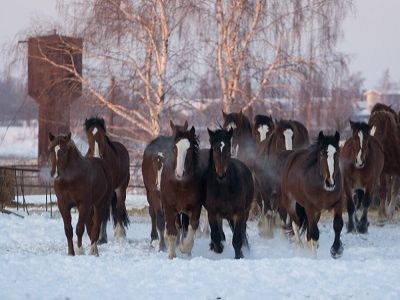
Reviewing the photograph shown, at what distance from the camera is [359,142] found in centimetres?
1866

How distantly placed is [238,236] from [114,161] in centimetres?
390

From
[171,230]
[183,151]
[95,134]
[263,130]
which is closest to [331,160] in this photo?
[183,151]

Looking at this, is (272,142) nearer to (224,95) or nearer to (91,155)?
(91,155)

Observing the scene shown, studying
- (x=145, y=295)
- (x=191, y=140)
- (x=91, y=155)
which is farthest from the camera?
(x=91, y=155)

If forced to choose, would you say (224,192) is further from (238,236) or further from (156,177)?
(156,177)

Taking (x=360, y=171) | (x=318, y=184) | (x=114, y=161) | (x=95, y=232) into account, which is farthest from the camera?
(x=360, y=171)

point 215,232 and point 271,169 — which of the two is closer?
point 215,232

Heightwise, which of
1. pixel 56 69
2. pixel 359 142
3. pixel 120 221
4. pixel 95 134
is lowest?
pixel 120 221

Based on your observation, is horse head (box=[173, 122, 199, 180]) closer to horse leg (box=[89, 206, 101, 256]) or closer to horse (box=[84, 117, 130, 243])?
horse leg (box=[89, 206, 101, 256])

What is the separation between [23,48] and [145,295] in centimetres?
1956

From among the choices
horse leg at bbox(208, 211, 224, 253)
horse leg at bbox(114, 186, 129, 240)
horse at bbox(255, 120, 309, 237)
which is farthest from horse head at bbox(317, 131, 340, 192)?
horse leg at bbox(114, 186, 129, 240)

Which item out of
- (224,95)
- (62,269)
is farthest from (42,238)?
(224,95)

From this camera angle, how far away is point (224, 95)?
88.8ft

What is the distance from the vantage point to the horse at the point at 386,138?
867 inches
